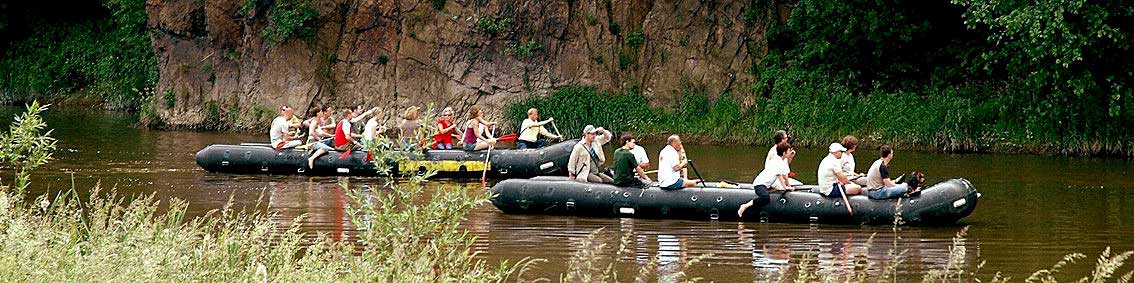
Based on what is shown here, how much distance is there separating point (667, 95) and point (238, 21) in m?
9.67

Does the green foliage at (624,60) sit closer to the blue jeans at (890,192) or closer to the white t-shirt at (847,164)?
the white t-shirt at (847,164)

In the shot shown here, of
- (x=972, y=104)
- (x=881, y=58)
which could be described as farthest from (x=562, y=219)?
(x=881, y=58)

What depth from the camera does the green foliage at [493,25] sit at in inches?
1305

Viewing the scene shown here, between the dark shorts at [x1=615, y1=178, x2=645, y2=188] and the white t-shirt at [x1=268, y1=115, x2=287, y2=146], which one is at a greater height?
the white t-shirt at [x1=268, y1=115, x2=287, y2=146]

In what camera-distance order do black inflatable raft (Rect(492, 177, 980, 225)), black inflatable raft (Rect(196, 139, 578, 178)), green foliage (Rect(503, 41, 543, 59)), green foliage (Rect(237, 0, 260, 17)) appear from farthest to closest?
green foliage (Rect(237, 0, 260, 17)), green foliage (Rect(503, 41, 543, 59)), black inflatable raft (Rect(196, 139, 578, 178)), black inflatable raft (Rect(492, 177, 980, 225))

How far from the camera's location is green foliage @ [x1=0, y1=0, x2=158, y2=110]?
136ft

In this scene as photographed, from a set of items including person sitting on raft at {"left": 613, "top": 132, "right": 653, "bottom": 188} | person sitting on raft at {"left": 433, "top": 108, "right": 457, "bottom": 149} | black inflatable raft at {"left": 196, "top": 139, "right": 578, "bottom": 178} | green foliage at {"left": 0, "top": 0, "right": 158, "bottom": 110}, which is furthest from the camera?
green foliage at {"left": 0, "top": 0, "right": 158, "bottom": 110}

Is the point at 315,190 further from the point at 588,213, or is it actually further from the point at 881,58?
the point at 881,58

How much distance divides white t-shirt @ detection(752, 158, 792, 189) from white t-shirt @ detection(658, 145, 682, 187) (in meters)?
0.88

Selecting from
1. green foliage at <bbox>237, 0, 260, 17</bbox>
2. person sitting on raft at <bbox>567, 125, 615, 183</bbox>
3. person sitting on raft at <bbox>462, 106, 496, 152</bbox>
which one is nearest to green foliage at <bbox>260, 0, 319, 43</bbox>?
green foliage at <bbox>237, 0, 260, 17</bbox>

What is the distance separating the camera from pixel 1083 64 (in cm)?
2494

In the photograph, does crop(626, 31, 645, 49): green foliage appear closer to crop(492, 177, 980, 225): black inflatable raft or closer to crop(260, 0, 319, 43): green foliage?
crop(260, 0, 319, 43): green foliage

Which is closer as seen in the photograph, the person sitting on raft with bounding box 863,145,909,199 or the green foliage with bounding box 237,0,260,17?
the person sitting on raft with bounding box 863,145,909,199

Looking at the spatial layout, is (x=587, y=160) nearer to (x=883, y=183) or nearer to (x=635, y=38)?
(x=883, y=183)
